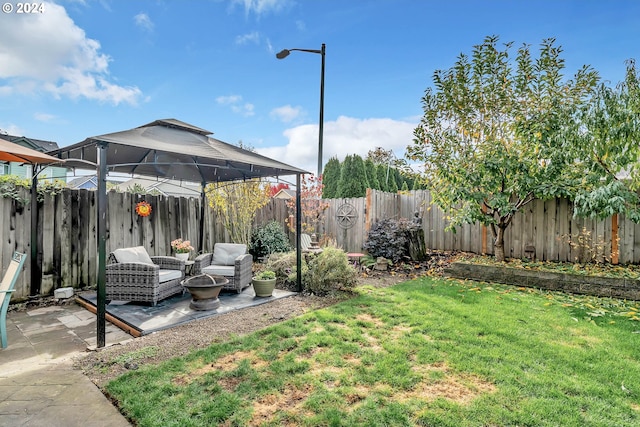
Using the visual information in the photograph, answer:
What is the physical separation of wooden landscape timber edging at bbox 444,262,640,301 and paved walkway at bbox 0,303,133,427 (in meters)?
5.78

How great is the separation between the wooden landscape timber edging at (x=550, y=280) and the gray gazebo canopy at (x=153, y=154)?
3.39 m

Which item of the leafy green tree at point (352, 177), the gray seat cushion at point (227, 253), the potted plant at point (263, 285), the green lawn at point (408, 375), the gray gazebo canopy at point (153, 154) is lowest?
the green lawn at point (408, 375)

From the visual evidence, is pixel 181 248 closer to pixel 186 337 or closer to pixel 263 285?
pixel 263 285

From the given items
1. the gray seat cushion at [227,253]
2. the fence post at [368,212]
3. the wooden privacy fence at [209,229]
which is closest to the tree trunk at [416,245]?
the wooden privacy fence at [209,229]

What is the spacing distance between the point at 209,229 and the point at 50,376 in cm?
501

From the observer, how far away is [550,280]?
17.8 ft

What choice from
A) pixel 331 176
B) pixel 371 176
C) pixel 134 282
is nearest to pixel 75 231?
pixel 134 282

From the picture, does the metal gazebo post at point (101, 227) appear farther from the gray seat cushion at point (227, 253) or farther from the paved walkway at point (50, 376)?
the gray seat cushion at point (227, 253)

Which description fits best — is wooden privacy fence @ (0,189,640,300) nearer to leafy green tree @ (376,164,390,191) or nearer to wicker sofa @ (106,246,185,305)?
wicker sofa @ (106,246,185,305)

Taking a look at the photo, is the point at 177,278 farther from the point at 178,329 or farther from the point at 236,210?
the point at 236,210

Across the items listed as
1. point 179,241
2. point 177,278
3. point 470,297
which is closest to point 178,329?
point 177,278

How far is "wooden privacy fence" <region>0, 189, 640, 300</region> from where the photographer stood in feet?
16.3

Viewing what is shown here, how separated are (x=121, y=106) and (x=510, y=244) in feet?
31.4

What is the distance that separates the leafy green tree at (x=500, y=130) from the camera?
5695mm
